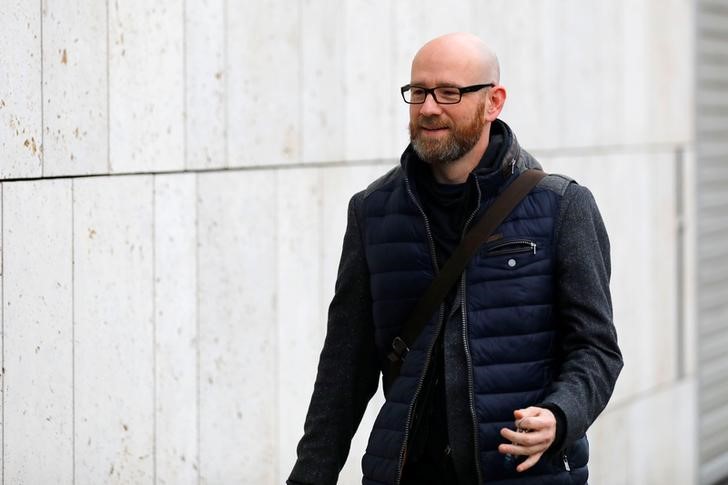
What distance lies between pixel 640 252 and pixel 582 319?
5.36 m

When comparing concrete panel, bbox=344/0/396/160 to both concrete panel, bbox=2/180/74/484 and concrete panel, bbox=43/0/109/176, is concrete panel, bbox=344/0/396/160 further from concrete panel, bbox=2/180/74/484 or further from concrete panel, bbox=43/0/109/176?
concrete panel, bbox=2/180/74/484

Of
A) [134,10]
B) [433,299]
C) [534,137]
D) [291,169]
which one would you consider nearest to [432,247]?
[433,299]

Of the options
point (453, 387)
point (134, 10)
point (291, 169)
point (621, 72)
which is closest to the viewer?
point (453, 387)

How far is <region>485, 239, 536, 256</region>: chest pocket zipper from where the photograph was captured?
3564 mm

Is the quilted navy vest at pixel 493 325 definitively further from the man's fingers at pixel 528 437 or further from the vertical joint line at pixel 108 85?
the vertical joint line at pixel 108 85

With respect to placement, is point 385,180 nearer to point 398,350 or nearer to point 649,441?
point 398,350

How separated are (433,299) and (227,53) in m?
1.94

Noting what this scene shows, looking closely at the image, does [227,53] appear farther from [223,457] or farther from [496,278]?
[496,278]

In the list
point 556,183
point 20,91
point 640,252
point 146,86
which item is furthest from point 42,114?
point 640,252

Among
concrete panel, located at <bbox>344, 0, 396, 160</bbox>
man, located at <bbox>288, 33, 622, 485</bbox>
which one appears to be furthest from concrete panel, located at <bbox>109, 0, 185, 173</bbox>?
man, located at <bbox>288, 33, 622, 485</bbox>

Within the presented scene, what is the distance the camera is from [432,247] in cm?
365

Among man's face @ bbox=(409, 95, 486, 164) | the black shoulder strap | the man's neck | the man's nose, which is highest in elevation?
the man's nose

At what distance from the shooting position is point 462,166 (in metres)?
3.66

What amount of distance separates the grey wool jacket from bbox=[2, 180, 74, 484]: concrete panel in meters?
0.94
